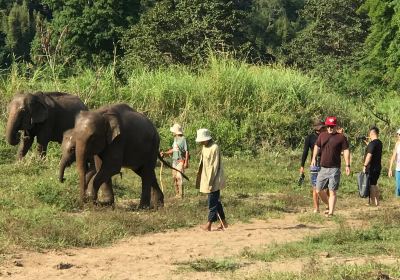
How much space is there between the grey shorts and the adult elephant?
16.1 ft

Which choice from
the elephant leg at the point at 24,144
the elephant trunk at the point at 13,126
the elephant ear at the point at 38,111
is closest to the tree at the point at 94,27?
the elephant leg at the point at 24,144

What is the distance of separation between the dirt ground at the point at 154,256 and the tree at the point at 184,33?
19.6m

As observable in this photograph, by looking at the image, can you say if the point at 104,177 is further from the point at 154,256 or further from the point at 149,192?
the point at 154,256

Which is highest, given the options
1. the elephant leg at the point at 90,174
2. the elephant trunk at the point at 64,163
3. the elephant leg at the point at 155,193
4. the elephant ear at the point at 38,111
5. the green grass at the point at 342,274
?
the elephant ear at the point at 38,111

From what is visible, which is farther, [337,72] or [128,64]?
[337,72]

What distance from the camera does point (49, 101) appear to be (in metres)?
13.7

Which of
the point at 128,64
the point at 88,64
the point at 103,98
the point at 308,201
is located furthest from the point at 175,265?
the point at 88,64

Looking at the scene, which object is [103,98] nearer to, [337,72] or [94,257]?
[94,257]

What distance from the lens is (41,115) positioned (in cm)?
1343

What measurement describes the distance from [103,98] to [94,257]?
12.5m

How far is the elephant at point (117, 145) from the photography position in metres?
11.3

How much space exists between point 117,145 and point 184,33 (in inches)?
774

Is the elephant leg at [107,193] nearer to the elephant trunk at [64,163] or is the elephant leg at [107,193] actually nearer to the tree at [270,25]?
the elephant trunk at [64,163]

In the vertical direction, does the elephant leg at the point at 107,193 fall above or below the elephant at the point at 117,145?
below
